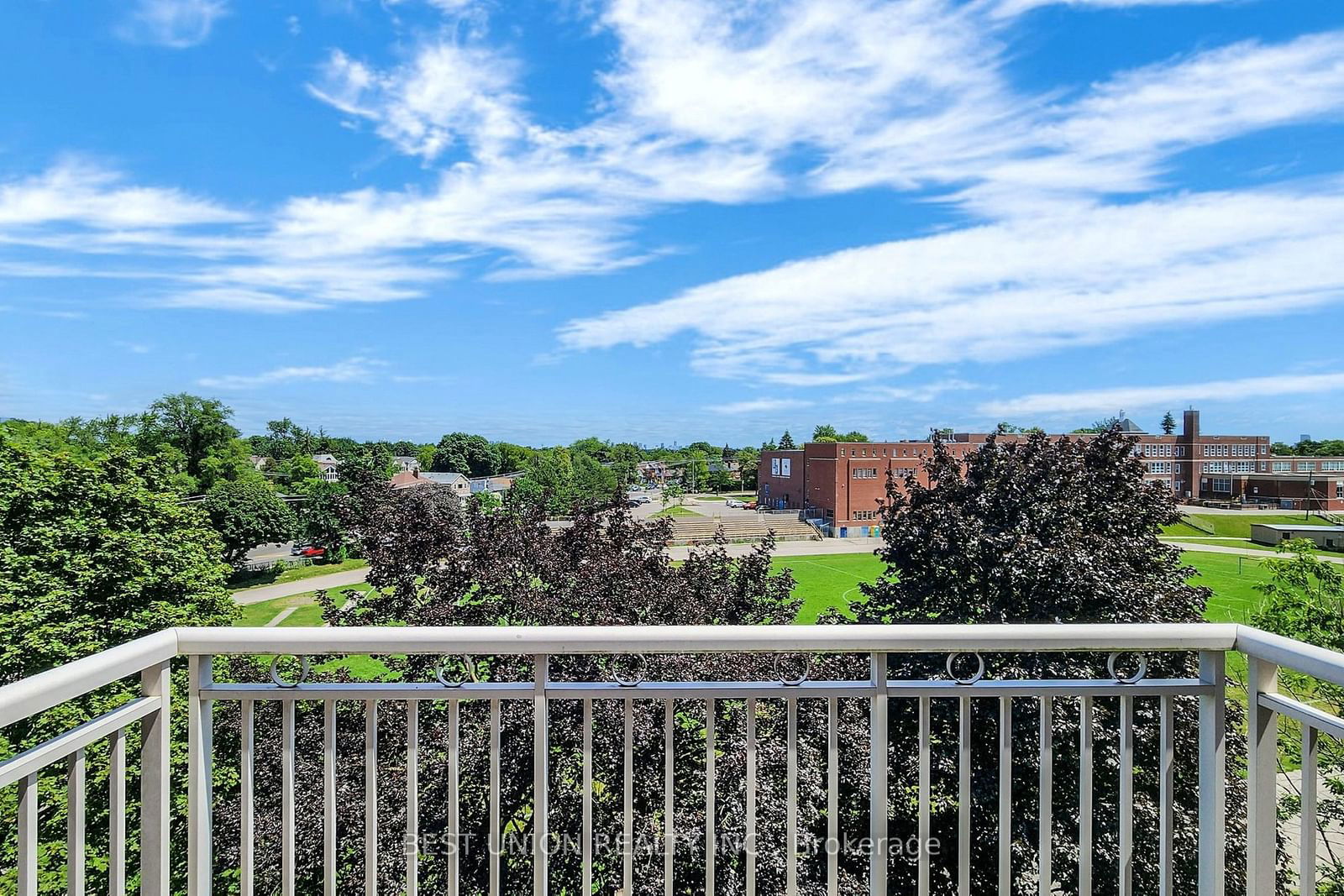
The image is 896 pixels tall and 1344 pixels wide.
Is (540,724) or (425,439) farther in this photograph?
(425,439)

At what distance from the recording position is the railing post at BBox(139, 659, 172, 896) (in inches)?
50.8

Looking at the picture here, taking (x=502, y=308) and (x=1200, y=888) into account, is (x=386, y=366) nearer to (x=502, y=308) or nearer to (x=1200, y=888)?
(x=502, y=308)

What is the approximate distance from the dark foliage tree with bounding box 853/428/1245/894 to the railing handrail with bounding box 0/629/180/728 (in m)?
4.03

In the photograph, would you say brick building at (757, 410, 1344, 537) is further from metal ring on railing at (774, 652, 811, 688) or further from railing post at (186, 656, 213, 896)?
railing post at (186, 656, 213, 896)

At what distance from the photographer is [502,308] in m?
28.1

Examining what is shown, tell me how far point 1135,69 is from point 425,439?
65254mm

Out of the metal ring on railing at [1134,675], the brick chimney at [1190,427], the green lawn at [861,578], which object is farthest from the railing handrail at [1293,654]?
the brick chimney at [1190,427]

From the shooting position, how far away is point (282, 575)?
2778 cm

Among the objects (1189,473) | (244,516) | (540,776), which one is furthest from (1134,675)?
(1189,473)

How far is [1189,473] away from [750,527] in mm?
25921

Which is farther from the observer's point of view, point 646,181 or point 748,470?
point 748,470

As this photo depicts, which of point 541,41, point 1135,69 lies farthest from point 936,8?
point 541,41

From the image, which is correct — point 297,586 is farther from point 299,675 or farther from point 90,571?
point 299,675

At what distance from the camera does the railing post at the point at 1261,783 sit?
1303 millimetres
